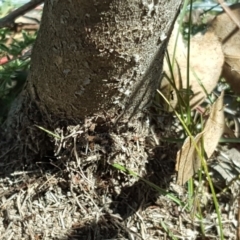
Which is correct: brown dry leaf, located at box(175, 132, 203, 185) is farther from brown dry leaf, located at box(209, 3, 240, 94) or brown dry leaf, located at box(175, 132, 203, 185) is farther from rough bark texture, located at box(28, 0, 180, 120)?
brown dry leaf, located at box(209, 3, 240, 94)

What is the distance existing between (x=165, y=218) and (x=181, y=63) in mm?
358

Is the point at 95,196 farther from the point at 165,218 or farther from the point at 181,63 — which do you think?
the point at 181,63

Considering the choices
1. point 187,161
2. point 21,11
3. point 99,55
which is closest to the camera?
point 99,55

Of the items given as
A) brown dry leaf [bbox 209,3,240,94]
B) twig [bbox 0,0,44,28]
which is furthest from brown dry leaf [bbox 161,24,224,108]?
twig [bbox 0,0,44,28]

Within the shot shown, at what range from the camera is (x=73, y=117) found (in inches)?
43.3

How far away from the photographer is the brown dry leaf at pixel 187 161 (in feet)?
3.38

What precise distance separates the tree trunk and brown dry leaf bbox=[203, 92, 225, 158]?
13 cm

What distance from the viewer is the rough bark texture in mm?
880

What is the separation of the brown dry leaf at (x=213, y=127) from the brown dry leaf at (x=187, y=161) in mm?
32

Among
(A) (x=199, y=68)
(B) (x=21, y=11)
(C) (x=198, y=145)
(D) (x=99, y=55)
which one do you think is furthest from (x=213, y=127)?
(B) (x=21, y=11)

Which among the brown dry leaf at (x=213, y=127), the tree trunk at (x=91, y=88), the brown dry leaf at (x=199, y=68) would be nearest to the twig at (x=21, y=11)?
the tree trunk at (x=91, y=88)

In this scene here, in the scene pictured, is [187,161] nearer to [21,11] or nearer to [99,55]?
[99,55]

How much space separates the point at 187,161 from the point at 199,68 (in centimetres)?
29

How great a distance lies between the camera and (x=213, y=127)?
1.10 m
